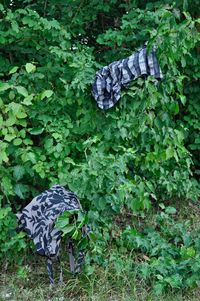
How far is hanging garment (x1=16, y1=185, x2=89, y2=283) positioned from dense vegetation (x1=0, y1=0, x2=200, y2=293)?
10 centimetres

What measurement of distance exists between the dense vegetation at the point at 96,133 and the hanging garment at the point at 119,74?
0.21 ft

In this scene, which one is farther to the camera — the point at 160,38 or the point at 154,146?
the point at 154,146

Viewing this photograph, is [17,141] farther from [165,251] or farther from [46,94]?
[165,251]

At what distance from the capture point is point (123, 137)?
3789mm

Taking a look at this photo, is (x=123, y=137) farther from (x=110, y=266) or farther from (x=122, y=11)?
(x=122, y=11)

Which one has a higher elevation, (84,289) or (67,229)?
(67,229)

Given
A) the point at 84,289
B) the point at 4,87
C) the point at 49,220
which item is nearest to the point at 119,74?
the point at 4,87

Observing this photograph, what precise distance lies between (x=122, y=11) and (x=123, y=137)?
61.1 inches

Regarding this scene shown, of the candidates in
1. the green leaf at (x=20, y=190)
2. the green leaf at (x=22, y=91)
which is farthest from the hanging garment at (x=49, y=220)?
the green leaf at (x=22, y=91)

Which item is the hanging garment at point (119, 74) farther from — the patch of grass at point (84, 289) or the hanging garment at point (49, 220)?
the patch of grass at point (84, 289)

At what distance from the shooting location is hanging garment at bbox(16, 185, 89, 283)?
3.22 metres

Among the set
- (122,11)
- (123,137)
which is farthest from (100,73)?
(122,11)

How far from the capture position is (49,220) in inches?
128

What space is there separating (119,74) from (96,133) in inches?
19.7
